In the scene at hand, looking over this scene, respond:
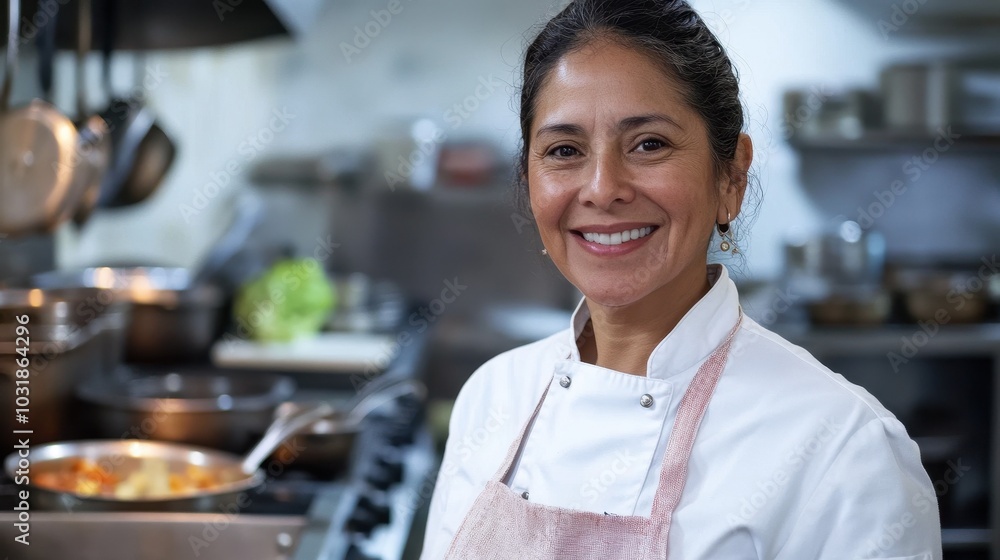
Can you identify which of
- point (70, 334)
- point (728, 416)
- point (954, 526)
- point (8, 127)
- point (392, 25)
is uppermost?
point (392, 25)

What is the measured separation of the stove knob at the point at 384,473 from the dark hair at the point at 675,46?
1.02m

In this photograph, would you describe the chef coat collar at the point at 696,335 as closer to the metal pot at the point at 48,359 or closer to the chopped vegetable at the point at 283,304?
the metal pot at the point at 48,359

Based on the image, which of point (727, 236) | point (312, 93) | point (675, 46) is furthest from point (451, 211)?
point (675, 46)

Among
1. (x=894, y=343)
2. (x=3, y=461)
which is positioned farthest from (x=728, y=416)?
(x=894, y=343)

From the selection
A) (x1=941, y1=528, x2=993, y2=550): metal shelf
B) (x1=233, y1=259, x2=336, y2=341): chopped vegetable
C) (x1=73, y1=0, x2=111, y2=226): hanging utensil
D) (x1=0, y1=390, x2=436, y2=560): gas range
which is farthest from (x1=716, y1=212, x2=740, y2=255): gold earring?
(x1=941, y1=528, x2=993, y2=550): metal shelf

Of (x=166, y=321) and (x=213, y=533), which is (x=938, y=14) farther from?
(x=213, y=533)

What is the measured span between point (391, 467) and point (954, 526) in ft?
8.83

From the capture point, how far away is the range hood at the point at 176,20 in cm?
208

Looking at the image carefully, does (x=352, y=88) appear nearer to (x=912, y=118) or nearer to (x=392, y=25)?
(x=392, y=25)

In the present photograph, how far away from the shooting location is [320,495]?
67.4 inches

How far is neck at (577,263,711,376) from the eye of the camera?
1139mm

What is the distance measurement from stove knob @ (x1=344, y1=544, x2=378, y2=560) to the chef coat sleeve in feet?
2.51

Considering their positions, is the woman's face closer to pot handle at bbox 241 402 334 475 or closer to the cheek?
the cheek

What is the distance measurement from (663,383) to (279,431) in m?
0.97
